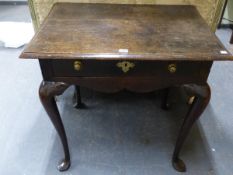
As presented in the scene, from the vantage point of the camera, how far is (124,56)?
0.79m

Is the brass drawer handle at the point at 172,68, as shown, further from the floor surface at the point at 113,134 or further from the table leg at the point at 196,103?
the floor surface at the point at 113,134

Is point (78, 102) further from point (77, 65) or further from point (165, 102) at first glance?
point (77, 65)

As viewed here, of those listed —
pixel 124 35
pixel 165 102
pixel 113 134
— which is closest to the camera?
pixel 124 35

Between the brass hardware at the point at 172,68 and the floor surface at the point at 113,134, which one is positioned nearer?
the brass hardware at the point at 172,68

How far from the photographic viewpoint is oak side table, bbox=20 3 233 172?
797 mm

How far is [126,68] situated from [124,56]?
62mm

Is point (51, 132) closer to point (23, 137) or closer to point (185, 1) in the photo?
point (23, 137)

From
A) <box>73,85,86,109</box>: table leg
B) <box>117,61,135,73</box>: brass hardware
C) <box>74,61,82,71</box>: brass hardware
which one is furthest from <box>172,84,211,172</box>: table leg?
<box>73,85,86,109</box>: table leg

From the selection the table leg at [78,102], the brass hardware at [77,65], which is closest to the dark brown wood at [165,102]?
the table leg at [78,102]

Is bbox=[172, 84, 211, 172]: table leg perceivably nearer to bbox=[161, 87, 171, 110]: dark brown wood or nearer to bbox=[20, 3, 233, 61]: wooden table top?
bbox=[20, 3, 233, 61]: wooden table top

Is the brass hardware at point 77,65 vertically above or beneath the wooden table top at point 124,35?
beneath

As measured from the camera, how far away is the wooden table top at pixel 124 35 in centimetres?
79

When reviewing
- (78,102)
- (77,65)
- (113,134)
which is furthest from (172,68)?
(78,102)

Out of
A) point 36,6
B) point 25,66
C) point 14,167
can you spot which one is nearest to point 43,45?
point 36,6
